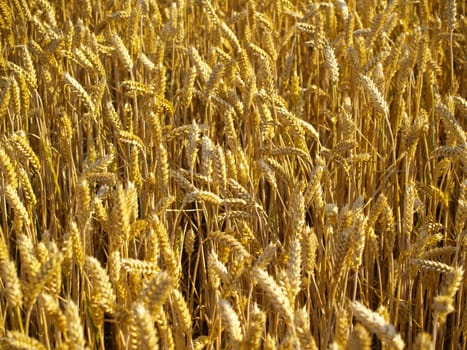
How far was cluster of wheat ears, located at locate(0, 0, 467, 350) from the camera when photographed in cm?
114

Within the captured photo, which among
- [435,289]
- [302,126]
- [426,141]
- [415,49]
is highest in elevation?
[415,49]

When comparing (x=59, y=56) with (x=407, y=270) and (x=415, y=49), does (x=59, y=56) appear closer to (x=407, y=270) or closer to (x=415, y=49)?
(x=415, y=49)

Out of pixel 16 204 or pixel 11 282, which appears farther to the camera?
pixel 16 204

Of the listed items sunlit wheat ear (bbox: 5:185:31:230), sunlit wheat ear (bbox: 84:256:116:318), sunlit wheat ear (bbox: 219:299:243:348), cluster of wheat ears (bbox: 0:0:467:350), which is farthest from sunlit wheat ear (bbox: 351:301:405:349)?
sunlit wheat ear (bbox: 5:185:31:230)

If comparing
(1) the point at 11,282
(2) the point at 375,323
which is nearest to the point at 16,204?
(1) the point at 11,282

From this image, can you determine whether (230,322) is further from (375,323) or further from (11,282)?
(11,282)

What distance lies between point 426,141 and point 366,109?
0.20 meters

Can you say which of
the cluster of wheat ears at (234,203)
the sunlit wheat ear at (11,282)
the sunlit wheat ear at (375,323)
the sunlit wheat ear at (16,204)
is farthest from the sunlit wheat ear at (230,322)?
the sunlit wheat ear at (16,204)

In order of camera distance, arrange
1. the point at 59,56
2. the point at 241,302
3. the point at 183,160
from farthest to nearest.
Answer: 1. the point at 183,160
2. the point at 59,56
3. the point at 241,302

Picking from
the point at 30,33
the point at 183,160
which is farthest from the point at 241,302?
the point at 30,33

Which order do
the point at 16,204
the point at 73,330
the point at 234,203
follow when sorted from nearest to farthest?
1. the point at 73,330
2. the point at 16,204
3. the point at 234,203

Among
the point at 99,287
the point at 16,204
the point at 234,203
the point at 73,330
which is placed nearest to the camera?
the point at 73,330

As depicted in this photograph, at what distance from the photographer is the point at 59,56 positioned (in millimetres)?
2143

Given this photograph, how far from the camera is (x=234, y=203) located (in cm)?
152
